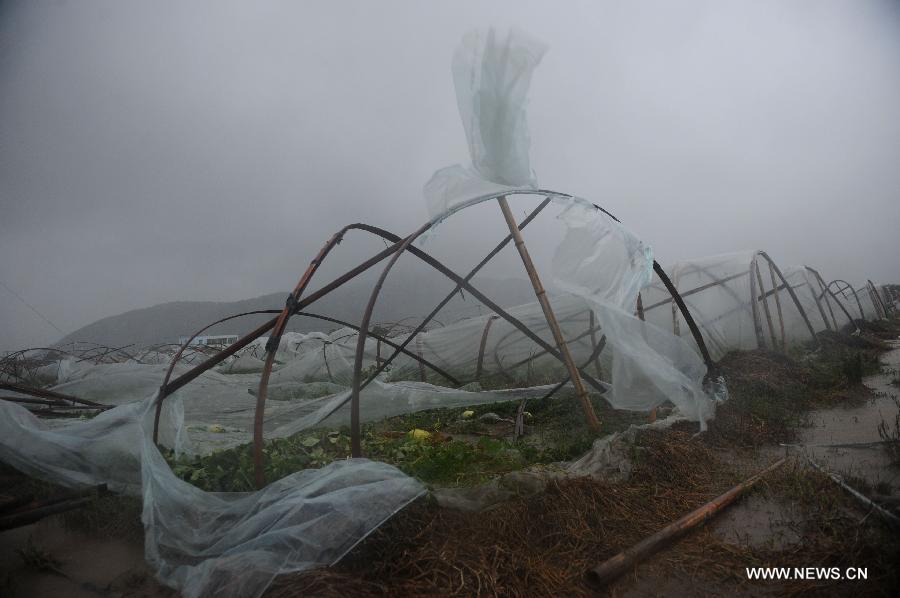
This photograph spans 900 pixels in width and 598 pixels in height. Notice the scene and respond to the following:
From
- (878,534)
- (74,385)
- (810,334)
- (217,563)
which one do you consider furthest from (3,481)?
(810,334)

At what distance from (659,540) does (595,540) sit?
0.37m

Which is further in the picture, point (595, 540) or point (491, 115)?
point (491, 115)

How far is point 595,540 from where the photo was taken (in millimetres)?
2721

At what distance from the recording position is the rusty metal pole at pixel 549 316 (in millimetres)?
4488

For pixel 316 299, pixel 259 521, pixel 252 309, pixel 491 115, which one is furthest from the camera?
pixel 252 309

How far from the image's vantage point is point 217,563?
7.52ft

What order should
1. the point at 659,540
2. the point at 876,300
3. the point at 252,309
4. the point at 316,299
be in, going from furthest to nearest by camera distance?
the point at 252,309
the point at 876,300
the point at 316,299
the point at 659,540

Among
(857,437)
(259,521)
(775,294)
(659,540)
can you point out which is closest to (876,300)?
(775,294)

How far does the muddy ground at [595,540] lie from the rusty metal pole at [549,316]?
664mm

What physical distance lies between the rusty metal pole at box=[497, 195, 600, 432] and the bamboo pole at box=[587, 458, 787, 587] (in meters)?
1.51

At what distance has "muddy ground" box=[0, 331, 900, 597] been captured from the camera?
2.32m

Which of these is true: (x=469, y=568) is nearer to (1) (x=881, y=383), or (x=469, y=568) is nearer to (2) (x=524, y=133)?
(2) (x=524, y=133)

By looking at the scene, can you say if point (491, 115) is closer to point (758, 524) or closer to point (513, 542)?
point (513, 542)

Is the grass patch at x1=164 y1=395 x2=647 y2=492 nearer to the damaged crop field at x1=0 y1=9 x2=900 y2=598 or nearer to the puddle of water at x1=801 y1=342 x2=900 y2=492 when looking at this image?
the damaged crop field at x1=0 y1=9 x2=900 y2=598
